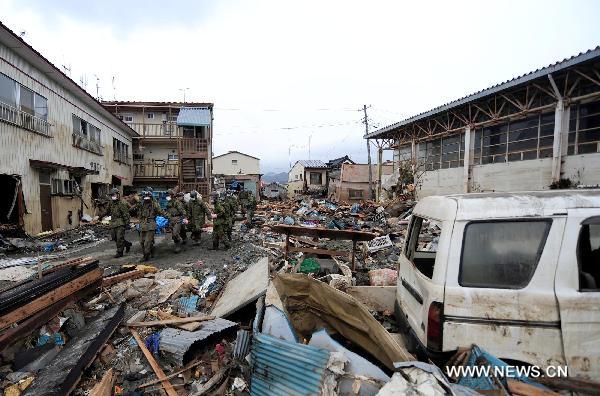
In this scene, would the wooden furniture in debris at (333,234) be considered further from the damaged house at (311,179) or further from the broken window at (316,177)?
the broken window at (316,177)

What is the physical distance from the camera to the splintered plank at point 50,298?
3.52 metres

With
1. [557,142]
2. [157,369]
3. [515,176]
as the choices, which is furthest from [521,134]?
[157,369]

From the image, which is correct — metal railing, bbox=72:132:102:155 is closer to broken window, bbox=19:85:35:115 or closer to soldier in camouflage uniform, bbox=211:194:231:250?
broken window, bbox=19:85:35:115

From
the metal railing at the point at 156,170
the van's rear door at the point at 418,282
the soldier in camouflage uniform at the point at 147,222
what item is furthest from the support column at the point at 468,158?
the metal railing at the point at 156,170

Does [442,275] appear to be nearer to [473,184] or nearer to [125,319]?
[125,319]

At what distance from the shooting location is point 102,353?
363 centimetres

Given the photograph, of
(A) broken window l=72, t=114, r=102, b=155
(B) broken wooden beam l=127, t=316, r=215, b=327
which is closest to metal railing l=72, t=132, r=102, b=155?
(A) broken window l=72, t=114, r=102, b=155

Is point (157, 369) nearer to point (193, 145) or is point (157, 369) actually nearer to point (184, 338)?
point (184, 338)

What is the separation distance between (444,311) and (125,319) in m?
4.43

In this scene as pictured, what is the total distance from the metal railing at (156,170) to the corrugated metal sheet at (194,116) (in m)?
3.50

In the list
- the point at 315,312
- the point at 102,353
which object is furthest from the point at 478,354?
the point at 102,353

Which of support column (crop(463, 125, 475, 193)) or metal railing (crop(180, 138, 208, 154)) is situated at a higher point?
metal railing (crop(180, 138, 208, 154))

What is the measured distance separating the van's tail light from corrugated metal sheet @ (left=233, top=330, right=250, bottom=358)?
6.38 feet

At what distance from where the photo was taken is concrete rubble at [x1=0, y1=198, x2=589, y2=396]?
2141 mm
